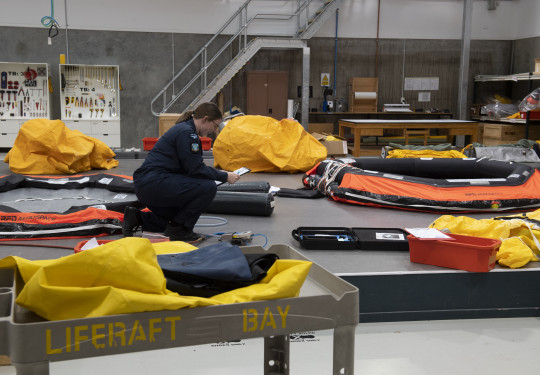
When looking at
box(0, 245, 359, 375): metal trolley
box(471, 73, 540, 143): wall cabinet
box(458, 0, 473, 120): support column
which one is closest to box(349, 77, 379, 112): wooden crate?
box(458, 0, 473, 120): support column

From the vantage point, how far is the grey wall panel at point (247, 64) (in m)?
11.9

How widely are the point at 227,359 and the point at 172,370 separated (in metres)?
0.27

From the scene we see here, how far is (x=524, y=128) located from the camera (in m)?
11.2

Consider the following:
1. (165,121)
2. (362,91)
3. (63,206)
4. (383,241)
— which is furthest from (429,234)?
(362,91)

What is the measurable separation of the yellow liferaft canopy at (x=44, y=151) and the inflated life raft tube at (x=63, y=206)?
3.17ft

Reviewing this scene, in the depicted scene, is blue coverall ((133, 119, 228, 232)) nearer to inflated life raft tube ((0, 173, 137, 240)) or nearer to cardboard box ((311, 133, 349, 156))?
inflated life raft tube ((0, 173, 137, 240))

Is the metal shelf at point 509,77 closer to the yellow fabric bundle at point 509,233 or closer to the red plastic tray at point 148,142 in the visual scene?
the red plastic tray at point 148,142

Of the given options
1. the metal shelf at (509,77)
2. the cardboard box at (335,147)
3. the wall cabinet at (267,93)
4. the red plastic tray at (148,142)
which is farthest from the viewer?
the wall cabinet at (267,93)

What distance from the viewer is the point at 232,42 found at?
41.1ft

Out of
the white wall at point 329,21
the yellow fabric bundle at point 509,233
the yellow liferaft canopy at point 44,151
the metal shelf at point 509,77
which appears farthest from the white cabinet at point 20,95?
the yellow fabric bundle at point 509,233

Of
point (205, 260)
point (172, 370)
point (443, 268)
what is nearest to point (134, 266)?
point (205, 260)

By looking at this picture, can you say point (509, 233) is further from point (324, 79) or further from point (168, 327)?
point (324, 79)

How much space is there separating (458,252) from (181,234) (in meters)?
1.86

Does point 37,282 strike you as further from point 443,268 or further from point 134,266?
point 443,268
